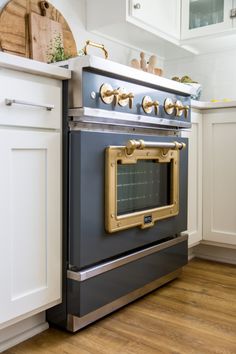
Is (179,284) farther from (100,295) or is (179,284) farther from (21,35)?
(21,35)

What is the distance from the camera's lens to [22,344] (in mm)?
1278

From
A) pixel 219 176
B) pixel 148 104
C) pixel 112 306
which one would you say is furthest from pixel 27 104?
pixel 219 176

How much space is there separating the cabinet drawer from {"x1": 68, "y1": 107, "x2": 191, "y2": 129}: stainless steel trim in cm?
7

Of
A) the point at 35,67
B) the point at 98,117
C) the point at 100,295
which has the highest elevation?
the point at 35,67

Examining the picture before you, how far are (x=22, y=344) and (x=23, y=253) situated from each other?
330 mm

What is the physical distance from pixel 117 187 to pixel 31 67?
0.54 metres

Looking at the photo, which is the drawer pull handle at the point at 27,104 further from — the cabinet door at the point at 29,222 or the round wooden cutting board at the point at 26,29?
the round wooden cutting board at the point at 26,29

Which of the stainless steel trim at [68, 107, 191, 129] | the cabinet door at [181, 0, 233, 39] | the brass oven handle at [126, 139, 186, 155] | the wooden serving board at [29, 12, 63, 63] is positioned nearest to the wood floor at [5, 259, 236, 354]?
the brass oven handle at [126, 139, 186, 155]

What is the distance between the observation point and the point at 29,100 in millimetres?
1185

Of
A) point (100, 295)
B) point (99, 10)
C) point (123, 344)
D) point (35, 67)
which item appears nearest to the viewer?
point (35, 67)

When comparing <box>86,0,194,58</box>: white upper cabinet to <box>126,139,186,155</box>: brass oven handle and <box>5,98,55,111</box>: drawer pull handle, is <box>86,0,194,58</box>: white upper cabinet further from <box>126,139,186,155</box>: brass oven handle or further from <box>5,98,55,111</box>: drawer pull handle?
<box>5,98,55,111</box>: drawer pull handle

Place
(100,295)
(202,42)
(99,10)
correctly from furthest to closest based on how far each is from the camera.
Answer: (202,42), (99,10), (100,295)

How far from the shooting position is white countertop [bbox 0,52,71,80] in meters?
1.09

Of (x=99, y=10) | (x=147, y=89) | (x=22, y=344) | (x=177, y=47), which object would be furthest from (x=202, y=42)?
(x=22, y=344)
